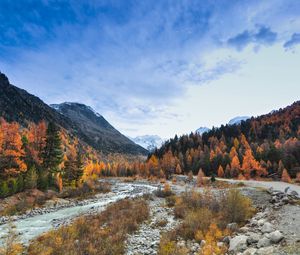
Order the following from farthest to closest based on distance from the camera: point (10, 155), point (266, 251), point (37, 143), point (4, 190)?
point (37, 143), point (10, 155), point (4, 190), point (266, 251)

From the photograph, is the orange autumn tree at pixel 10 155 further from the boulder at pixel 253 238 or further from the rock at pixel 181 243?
the boulder at pixel 253 238

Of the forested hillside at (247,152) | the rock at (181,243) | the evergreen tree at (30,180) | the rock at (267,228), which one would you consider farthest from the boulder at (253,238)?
the forested hillside at (247,152)

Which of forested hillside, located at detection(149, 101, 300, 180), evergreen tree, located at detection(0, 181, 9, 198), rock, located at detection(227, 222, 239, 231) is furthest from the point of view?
forested hillside, located at detection(149, 101, 300, 180)

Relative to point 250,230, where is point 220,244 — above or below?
below

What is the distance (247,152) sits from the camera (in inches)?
3231

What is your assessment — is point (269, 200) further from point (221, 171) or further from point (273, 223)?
point (221, 171)

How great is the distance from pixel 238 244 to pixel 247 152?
237 feet

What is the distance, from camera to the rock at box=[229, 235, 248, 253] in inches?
582

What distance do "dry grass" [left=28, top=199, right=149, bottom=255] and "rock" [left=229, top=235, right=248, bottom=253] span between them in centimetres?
724

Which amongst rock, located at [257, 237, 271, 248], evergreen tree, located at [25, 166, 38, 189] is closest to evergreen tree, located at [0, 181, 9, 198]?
evergreen tree, located at [25, 166, 38, 189]

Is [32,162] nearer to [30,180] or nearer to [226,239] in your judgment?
[30,180]

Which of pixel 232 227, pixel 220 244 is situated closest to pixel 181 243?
pixel 220 244

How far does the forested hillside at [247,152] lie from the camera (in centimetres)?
7381

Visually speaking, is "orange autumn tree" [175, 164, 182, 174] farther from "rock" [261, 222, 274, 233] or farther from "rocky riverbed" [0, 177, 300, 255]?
"rock" [261, 222, 274, 233]
